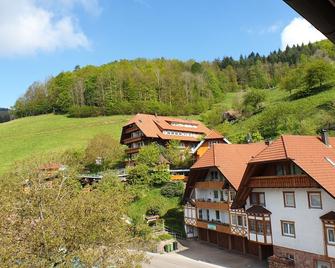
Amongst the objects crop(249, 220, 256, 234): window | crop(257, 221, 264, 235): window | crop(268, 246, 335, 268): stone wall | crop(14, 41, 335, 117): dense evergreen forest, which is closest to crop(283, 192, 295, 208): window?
crop(268, 246, 335, 268): stone wall

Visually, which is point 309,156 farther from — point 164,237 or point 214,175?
point 164,237

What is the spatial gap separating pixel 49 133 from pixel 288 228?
3600 inches

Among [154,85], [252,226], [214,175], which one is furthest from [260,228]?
[154,85]

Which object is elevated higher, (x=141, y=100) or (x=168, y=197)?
(x=141, y=100)

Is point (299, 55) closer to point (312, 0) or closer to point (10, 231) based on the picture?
point (10, 231)

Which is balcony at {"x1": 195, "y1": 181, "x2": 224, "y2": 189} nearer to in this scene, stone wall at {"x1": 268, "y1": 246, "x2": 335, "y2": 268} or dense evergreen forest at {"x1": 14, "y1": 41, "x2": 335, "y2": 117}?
stone wall at {"x1": 268, "y1": 246, "x2": 335, "y2": 268}

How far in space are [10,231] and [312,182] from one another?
69.0 feet

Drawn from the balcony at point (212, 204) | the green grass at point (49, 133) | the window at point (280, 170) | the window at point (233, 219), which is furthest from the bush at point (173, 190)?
the green grass at point (49, 133)

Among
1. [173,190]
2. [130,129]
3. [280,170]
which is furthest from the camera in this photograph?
[130,129]

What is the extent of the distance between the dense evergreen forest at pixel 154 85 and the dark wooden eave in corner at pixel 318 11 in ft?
363

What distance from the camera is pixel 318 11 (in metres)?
2.67

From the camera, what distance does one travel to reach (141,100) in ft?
425

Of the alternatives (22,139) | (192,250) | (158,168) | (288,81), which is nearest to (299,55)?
(288,81)

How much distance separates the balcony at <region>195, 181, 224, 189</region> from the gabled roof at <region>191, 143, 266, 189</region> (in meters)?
1.59
